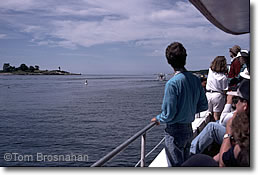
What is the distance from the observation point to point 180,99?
207 cm

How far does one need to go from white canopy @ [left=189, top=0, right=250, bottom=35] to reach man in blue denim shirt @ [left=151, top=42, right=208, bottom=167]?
930 mm

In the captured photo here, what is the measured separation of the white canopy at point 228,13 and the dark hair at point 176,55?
881 mm

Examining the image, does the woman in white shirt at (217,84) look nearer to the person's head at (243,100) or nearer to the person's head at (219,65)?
the person's head at (219,65)

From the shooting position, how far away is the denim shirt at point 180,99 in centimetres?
203

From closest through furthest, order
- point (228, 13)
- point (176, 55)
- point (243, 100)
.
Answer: point (176, 55)
point (243, 100)
point (228, 13)

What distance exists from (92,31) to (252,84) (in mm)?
1975

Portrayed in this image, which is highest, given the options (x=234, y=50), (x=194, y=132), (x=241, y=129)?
(x=234, y=50)

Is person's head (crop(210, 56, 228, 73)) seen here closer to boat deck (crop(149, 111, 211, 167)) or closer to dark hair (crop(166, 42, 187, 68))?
boat deck (crop(149, 111, 211, 167))

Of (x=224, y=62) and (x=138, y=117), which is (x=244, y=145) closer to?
(x=224, y=62)

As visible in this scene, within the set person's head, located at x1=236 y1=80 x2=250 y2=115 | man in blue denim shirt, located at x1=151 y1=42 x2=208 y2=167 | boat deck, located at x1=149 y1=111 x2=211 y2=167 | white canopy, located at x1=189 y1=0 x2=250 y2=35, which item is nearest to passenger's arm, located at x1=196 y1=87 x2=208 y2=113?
man in blue denim shirt, located at x1=151 y1=42 x2=208 y2=167

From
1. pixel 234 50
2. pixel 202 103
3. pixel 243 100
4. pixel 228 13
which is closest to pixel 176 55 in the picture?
pixel 202 103

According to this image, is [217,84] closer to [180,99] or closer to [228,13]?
[228,13]

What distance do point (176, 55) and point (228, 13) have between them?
1.64m

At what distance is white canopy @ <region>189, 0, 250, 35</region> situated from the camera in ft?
9.55
